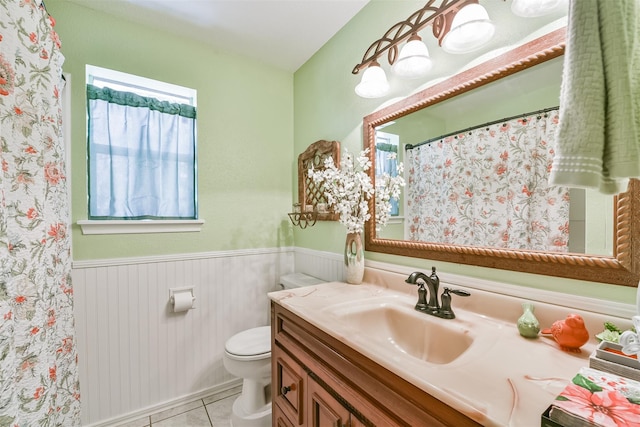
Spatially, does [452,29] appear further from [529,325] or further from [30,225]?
[30,225]

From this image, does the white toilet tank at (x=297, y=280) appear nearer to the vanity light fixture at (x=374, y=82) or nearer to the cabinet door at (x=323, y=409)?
the cabinet door at (x=323, y=409)

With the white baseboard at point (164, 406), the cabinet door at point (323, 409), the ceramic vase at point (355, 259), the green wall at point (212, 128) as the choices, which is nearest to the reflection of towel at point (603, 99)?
the cabinet door at point (323, 409)

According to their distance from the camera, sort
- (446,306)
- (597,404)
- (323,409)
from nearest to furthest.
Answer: (597,404), (323,409), (446,306)

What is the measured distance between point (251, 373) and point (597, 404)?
1.52 meters

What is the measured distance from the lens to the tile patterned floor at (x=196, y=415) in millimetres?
1665

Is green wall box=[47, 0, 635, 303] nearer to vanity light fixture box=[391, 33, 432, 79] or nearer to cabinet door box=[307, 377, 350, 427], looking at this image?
vanity light fixture box=[391, 33, 432, 79]

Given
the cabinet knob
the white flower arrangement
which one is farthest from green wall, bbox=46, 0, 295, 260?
the cabinet knob

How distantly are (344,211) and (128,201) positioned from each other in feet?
4.61

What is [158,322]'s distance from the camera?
177 centimetres

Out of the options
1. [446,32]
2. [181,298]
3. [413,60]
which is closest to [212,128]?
[181,298]

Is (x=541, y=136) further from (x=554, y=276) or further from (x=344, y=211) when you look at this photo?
(x=344, y=211)

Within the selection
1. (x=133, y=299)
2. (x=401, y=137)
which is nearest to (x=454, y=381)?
(x=401, y=137)

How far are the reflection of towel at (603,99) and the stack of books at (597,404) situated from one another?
0.37 meters

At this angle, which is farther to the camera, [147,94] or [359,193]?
[147,94]
